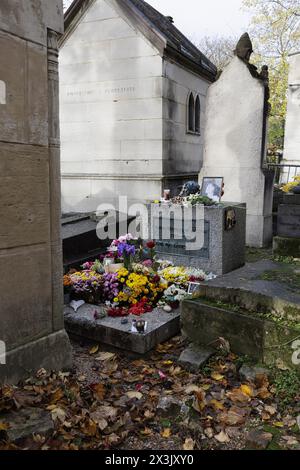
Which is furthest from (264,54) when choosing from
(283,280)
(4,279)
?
(4,279)

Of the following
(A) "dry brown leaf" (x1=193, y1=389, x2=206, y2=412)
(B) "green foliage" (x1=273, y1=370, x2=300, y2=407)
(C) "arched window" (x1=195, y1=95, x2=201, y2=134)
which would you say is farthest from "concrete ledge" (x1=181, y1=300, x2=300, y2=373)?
(C) "arched window" (x1=195, y1=95, x2=201, y2=134)

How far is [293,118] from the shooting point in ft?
45.1

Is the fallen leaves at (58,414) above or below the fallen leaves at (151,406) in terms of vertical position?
above

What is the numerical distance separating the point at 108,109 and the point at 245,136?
385 cm

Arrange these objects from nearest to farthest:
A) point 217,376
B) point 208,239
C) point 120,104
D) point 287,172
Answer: point 217,376 < point 208,239 < point 120,104 < point 287,172

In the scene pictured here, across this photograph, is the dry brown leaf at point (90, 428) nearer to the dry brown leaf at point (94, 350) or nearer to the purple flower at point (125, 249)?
the dry brown leaf at point (94, 350)

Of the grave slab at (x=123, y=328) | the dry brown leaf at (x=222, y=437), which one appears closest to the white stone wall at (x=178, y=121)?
the grave slab at (x=123, y=328)

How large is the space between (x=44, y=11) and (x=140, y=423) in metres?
3.62

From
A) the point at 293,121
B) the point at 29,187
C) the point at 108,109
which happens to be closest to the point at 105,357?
the point at 29,187

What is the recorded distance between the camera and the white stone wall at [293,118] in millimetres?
13578

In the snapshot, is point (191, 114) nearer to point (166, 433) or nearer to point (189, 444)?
point (166, 433)

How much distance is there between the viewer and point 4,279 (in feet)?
11.5

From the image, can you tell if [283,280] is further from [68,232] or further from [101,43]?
[101,43]

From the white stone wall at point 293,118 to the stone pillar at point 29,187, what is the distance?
37.1 feet
